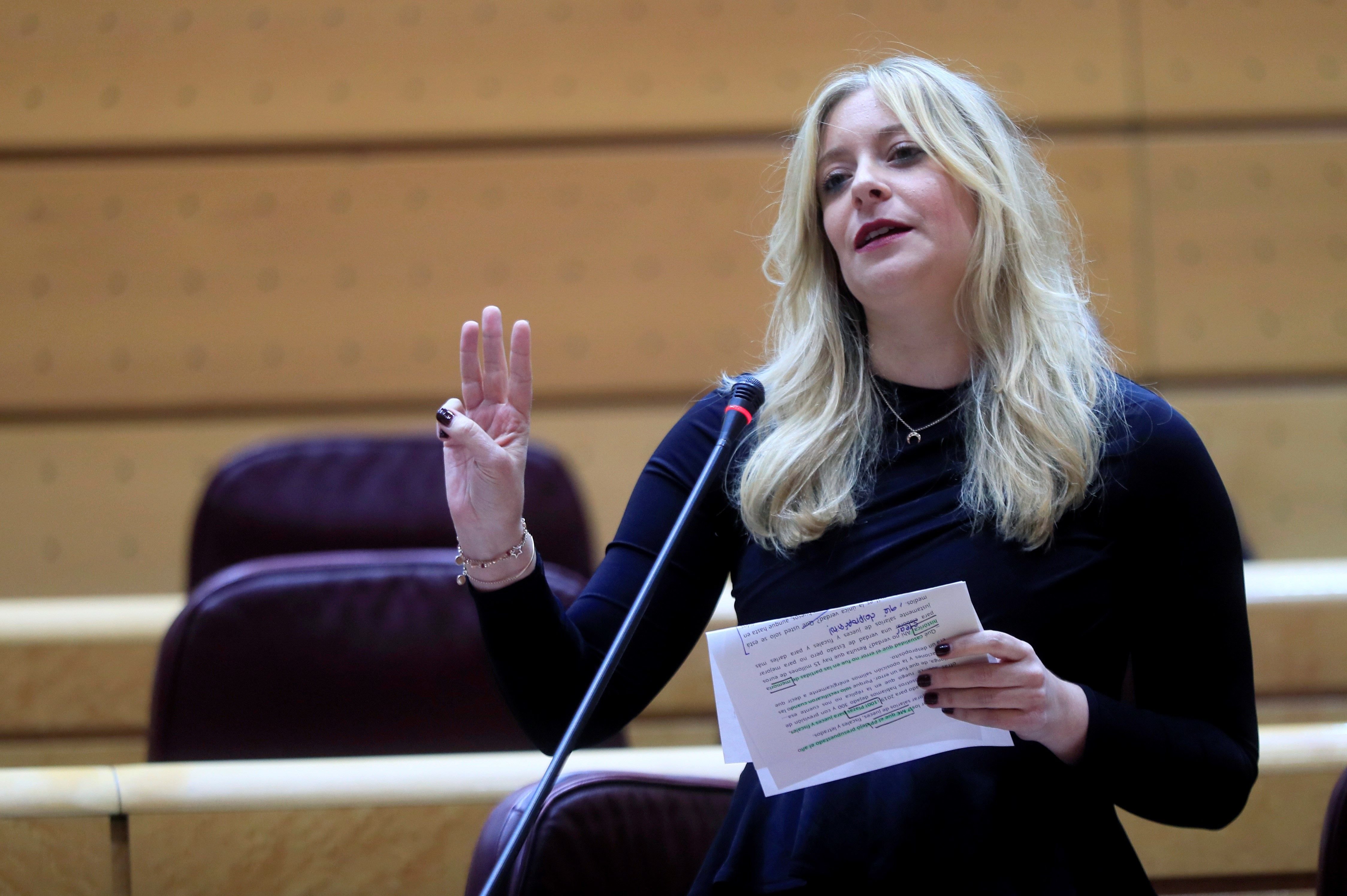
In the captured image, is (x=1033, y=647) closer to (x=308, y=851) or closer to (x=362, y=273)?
(x=308, y=851)

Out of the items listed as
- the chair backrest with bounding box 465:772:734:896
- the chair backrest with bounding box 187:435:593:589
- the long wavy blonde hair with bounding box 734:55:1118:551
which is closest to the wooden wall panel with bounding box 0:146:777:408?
the chair backrest with bounding box 187:435:593:589

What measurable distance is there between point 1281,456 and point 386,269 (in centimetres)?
194

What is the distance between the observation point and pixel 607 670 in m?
0.73

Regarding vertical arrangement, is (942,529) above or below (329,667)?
above

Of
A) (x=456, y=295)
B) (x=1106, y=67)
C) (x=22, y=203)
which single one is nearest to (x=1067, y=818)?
(x=456, y=295)

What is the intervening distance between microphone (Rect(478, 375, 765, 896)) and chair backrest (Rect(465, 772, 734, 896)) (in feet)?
0.70

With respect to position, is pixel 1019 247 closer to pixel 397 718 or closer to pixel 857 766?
pixel 857 766

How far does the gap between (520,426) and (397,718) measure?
0.58 meters

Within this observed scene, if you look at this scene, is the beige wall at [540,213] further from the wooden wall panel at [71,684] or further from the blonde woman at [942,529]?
the blonde woman at [942,529]

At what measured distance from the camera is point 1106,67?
2.41 meters

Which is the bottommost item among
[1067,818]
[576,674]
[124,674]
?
[124,674]

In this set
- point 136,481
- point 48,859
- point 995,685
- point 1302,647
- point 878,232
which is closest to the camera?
point 995,685

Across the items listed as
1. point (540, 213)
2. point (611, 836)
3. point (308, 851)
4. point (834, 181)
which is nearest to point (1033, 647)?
point (611, 836)

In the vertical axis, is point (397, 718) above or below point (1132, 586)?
below
